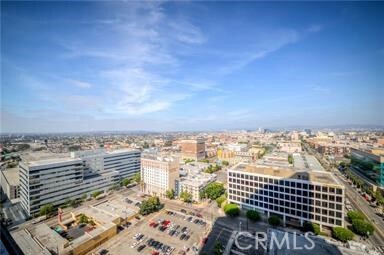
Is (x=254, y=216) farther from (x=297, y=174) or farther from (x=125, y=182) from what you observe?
(x=125, y=182)

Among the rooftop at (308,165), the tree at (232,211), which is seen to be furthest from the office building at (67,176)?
the rooftop at (308,165)

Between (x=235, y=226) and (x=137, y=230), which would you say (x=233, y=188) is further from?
(x=137, y=230)

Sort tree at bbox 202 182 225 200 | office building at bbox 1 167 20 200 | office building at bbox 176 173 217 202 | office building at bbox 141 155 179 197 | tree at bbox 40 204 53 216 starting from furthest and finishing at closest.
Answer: office building at bbox 141 155 179 197 → office building at bbox 1 167 20 200 → office building at bbox 176 173 217 202 → tree at bbox 202 182 225 200 → tree at bbox 40 204 53 216

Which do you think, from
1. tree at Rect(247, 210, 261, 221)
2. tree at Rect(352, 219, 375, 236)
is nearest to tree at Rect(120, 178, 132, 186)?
tree at Rect(247, 210, 261, 221)

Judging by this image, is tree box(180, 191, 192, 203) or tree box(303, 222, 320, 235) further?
tree box(180, 191, 192, 203)

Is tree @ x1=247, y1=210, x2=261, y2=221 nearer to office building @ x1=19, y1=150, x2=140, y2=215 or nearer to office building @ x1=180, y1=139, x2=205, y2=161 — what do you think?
office building @ x1=19, y1=150, x2=140, y2=215

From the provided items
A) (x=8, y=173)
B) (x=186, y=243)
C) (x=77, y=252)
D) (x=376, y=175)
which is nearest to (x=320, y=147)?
(x=376, y=175)

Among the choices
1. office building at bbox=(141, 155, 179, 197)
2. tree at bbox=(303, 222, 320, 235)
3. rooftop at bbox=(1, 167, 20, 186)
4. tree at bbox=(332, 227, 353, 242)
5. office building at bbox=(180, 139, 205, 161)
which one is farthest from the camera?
office building at bbox=(180, 139, 205, 161)
